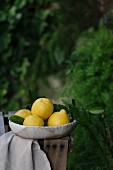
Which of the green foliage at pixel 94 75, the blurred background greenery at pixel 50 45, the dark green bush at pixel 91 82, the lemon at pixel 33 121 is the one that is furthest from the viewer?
the blurred background greenery at pixel 50 45

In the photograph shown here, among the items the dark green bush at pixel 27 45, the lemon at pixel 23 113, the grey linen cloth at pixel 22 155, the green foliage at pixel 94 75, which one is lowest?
the grey linen cloth at pixel 22 155

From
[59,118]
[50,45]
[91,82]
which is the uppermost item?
[50,45]

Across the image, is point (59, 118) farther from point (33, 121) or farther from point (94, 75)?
point (94, 75)

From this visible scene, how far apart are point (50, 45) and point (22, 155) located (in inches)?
152

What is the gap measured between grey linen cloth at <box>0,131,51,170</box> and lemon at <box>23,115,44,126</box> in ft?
0.28

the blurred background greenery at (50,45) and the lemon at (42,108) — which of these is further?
the blurred background greenery at (50,45)

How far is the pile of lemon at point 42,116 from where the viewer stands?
2.24 m

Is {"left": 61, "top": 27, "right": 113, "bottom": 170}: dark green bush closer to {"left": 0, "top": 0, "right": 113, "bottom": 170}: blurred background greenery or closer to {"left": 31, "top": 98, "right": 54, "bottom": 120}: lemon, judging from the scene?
{"left": 0, "top": 0, "right": 113, "bottom": 170}: blurred background greenery

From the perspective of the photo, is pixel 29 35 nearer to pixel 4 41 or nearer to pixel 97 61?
pixel 4 41

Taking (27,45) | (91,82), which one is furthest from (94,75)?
(27,45)

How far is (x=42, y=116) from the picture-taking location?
2.32m

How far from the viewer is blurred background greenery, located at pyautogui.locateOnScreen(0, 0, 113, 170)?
4207 millimetres

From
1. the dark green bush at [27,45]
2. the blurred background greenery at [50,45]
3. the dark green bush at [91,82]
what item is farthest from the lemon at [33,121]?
the dark green bush at [27,45]

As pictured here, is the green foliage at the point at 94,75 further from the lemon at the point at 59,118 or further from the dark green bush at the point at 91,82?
the lemon at the point at 59,118
